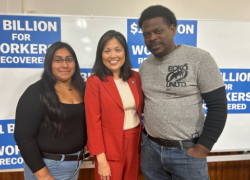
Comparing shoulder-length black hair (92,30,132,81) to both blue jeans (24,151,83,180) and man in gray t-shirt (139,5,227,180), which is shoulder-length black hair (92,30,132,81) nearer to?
man in gray t-shirt (139,5,227,180)

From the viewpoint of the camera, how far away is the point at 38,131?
1.12 m

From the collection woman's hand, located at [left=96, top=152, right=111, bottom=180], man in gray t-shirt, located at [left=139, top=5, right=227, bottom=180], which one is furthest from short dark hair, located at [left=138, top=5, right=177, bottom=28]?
woman's hand, located at [left=96, top=152, right=111, bottom=180]

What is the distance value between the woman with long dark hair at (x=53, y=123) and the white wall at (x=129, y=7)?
3.25ft

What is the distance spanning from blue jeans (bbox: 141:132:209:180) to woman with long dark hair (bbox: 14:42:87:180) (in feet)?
1.55

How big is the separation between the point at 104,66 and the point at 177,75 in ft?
1.67

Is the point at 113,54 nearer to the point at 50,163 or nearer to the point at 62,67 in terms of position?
the point at 62,67

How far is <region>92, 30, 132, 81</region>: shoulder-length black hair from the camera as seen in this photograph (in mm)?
1182

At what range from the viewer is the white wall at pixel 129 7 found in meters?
1.94

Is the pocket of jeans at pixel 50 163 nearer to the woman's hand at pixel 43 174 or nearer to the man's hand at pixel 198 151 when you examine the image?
the woman's hand at pixel 43 174

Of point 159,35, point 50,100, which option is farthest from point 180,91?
point 50,100

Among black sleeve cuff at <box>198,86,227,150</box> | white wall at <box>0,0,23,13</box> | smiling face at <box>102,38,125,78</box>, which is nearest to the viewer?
black sleeve cuff at <box>198,86,227,150</box>

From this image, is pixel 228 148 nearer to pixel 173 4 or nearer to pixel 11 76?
pixel 173 4

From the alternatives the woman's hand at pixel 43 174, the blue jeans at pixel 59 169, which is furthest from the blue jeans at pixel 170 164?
the woman's hand at pixel 43 174

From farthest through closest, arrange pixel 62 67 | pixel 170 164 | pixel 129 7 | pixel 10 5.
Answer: pixel 129 7 < pixel 10 5 < pixel 62 67 < pixel 170 164
